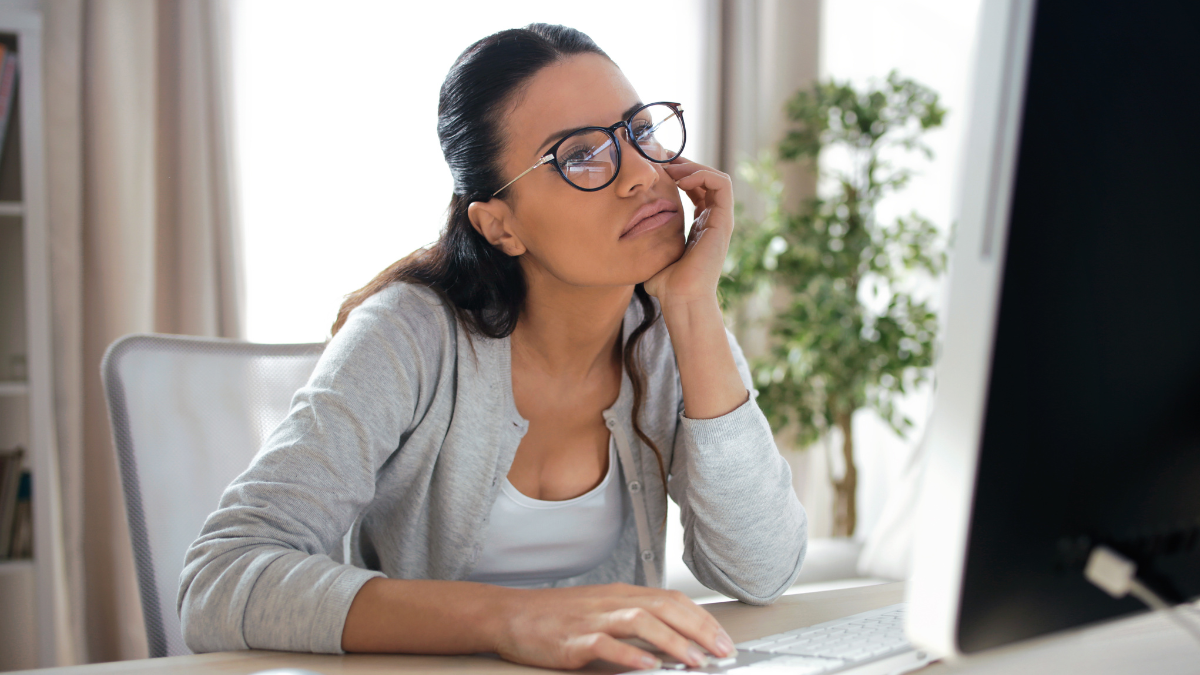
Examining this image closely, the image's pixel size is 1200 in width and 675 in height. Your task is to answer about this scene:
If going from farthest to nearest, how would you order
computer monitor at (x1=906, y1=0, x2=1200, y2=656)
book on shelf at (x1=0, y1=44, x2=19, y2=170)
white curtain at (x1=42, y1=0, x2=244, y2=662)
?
white curtain at (x1=42, y1=0, x2=244, y2=662) → book on shelf at (x1=0, y1=44, x2=19, y2=170) → computer monitor at (x1=906, y1=0, x2=1200, y2=656)

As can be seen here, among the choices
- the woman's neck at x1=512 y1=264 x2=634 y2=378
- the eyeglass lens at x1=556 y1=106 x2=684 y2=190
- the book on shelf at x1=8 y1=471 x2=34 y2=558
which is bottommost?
the book on shelf at x1=8 y1=471 x2=34 y2=558

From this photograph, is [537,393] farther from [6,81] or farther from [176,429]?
[6,81]

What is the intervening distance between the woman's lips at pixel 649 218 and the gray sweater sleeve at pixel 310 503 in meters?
0.30

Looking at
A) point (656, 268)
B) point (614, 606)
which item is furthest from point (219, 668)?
point (656, 268)

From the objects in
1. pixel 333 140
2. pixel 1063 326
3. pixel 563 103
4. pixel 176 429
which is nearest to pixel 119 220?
pixel 333 140

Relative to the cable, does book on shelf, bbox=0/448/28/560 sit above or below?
below

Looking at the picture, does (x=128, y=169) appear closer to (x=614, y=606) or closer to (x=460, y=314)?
(x=460, y=314)

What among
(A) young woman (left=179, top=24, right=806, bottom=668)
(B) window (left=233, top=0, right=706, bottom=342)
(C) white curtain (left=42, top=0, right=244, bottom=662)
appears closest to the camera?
(A) young woman (left=179, top=24, right=806, bottom=668)

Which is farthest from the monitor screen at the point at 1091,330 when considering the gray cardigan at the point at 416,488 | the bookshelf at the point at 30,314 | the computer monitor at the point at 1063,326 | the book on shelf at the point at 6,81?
the book on shelf at the point at 6,81

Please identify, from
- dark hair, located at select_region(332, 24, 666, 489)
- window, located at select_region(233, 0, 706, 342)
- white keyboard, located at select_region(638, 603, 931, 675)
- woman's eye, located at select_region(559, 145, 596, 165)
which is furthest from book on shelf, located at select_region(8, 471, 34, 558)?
white keyboard, located at select_region(638, 603, 931, 675)

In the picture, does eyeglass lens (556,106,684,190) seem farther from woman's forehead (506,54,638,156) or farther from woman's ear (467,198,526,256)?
woman's ear (467,198,526,256)

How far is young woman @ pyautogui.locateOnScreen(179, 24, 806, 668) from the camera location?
92 cm

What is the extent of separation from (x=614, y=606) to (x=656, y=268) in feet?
1.86

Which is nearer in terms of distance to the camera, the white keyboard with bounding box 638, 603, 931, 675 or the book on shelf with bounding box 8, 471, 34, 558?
the white keyboard with bounding box 638, 603, 931, 675
